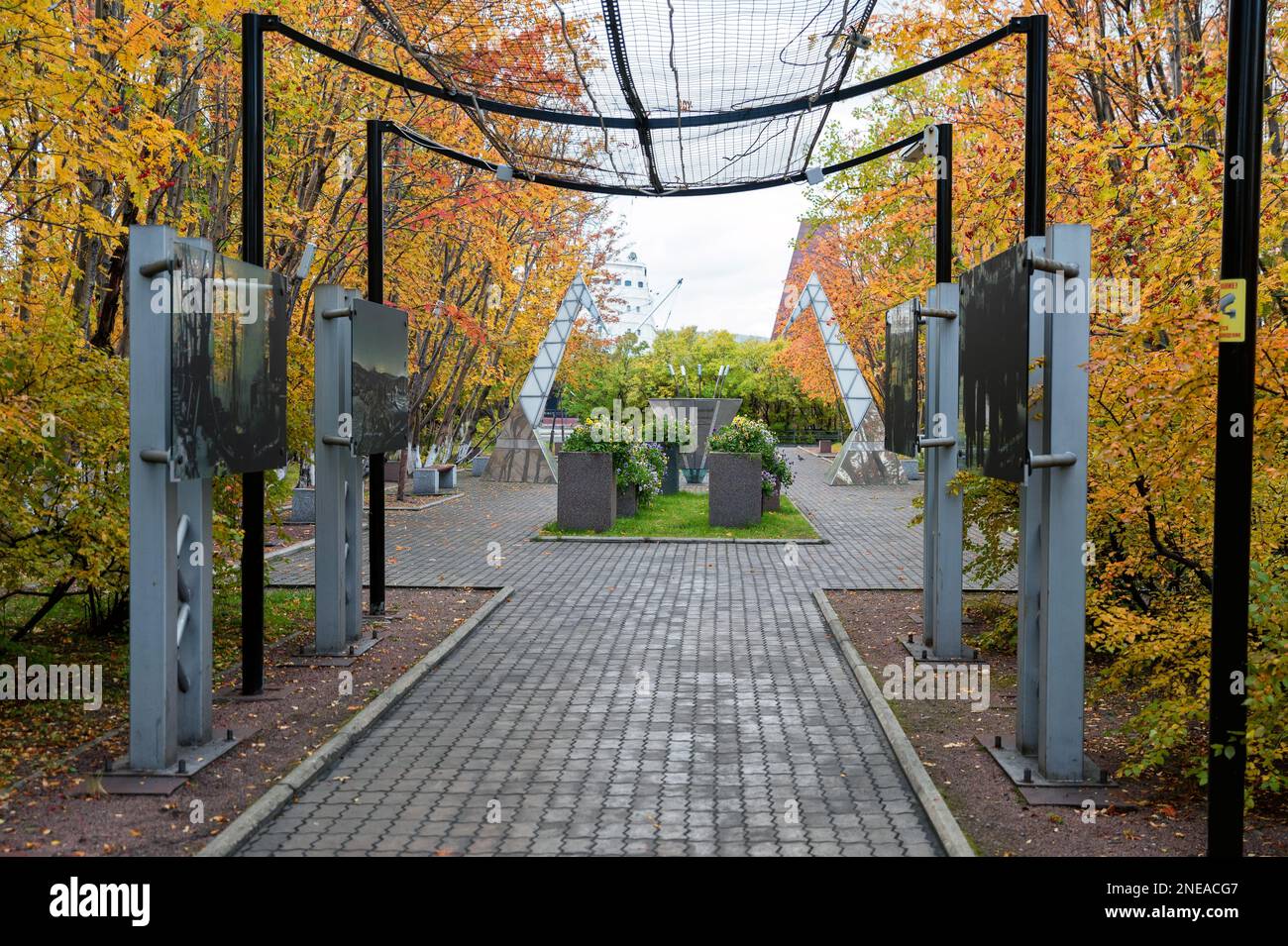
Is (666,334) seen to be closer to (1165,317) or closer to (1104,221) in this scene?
(1104,221)

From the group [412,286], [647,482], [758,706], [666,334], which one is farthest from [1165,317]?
[666,334]

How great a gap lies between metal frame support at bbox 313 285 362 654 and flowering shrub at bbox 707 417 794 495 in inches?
466

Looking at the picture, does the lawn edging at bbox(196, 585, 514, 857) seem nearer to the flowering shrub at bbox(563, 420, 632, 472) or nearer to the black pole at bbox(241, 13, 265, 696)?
the black pole at bbox(241, 13, 265, 696)

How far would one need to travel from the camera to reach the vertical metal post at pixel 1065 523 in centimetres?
588

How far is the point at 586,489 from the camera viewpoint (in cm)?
1922

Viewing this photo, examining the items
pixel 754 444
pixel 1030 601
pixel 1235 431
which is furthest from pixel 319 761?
pixel 754 444

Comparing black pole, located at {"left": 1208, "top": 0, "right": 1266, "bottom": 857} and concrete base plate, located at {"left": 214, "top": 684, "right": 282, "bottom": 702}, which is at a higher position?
black pole, located at {"left": 1208, "top": 0, "right": 1266, "bottom": 857}

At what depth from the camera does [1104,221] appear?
10.3 meters

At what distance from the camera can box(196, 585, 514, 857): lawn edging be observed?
16.9ft

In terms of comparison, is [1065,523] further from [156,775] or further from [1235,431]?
[156,775]

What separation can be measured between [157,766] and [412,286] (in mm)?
17462

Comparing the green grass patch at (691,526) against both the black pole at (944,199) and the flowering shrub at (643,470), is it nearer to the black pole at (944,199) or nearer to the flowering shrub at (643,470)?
the flowering shrub at (643,470)

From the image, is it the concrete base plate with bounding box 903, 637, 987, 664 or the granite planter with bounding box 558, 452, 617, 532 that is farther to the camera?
the granite planter with bounding box 558, 452, 617, 532

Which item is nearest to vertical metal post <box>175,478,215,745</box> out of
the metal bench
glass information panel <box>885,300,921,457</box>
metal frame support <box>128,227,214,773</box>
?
metal frame support <box>128,227,214,773</box>
